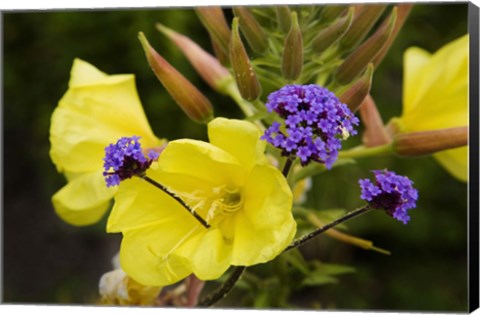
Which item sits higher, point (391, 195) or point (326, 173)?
point (391, 195)

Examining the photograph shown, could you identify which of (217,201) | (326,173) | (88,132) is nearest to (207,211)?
(217,201)

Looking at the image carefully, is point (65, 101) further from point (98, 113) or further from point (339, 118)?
point (339, 118)

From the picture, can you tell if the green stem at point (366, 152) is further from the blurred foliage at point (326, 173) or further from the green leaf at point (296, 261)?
the blurred foliage at point (326, 173)

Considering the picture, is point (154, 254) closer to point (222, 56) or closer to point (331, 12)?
point (222, 56)

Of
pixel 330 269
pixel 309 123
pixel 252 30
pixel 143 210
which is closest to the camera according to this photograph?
A: pixel 309 123

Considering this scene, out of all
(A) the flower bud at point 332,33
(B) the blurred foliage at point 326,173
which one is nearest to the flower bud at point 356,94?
(A) the flower bud at point 332,33

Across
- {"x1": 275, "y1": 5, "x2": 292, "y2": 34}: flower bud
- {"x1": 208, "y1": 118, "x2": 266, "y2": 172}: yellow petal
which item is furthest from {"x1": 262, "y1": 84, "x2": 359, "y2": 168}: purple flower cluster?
{"x1": 275, "y1": 5, "x2": 292, "y2": 34}: flower bud
